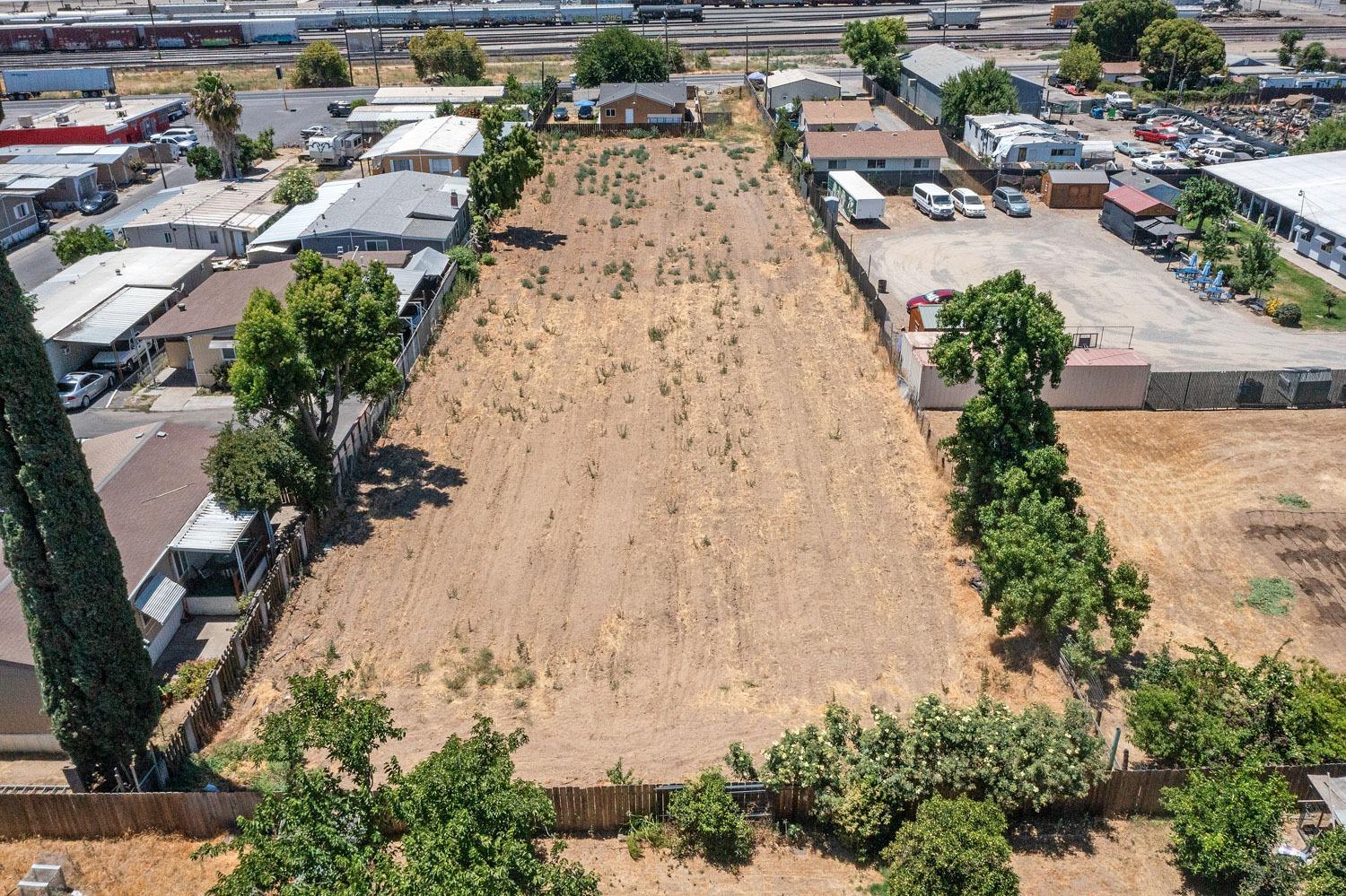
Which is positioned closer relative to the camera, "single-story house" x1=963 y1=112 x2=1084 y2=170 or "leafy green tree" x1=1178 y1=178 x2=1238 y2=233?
"leafy green tree" x1=1178 y1=178 x2=1238 y2=233

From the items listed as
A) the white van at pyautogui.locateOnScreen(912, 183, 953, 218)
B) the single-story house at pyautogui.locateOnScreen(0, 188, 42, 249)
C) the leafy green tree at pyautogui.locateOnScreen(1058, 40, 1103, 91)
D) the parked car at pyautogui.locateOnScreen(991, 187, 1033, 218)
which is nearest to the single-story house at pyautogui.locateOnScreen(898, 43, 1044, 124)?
the leafy green tree at pyautogui.locateOnScreen(1058, 40, 1103, 91)

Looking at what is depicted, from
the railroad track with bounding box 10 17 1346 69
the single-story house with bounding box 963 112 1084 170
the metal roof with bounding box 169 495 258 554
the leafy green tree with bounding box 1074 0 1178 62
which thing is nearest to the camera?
Answer: the metal roof with bounding box 169 495 258 554

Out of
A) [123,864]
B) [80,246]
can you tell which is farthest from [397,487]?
[80,246]

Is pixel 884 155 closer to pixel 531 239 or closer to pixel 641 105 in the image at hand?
pixel 531 239

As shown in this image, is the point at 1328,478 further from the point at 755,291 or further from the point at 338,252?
the point at 338,252

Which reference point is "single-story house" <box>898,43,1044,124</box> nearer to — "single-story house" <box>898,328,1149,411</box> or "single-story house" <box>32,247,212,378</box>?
"single-story house" <box>898,328,1149,411</box>

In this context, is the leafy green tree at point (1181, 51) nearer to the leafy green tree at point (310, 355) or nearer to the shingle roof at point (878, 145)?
the shingle roof at point (878, 145)
